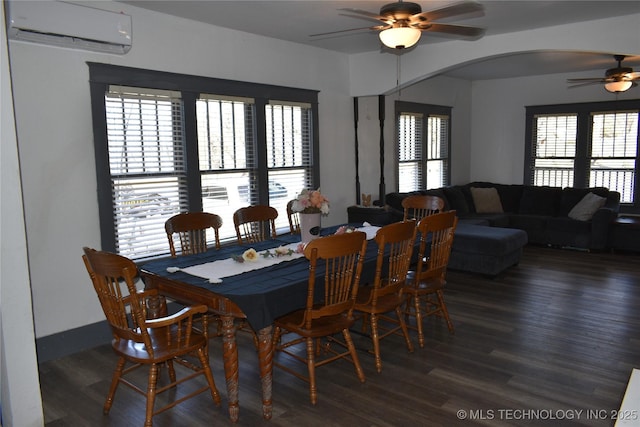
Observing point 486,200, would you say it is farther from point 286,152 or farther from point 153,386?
point 153,386

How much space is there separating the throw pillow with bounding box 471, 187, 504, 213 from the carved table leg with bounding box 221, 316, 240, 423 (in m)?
6.19

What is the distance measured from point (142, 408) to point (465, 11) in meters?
3.16

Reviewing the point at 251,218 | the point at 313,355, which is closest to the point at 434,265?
the point at 313,355

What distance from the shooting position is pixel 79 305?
3.99m

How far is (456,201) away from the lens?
7805 millimetres

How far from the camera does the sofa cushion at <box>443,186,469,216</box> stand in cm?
777

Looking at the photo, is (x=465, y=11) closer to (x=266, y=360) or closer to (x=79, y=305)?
(x=266, y=360)

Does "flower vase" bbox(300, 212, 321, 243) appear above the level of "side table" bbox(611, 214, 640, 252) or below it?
above

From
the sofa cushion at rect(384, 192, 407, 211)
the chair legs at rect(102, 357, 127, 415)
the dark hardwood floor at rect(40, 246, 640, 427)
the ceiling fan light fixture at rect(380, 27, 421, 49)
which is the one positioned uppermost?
the ceiling fan light fixture at rect(380, 27, 421, 49)

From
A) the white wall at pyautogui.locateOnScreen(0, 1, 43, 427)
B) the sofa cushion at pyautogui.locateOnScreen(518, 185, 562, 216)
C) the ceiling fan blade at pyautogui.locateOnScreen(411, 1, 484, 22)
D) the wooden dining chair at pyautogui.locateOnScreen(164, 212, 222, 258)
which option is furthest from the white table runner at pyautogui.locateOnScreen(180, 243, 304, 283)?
the sofa cushion at pyautogui.locateOnScreen(518, 185, 562, 216)

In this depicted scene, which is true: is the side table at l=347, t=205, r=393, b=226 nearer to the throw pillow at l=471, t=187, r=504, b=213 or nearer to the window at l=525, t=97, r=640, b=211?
the throw pillow at l=471, t=187, r=504, b=213

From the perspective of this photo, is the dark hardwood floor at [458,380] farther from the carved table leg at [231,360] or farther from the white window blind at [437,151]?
the white window blind at [437,151]

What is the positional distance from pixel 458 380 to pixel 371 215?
3.19m

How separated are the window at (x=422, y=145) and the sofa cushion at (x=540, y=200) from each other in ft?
4.27
